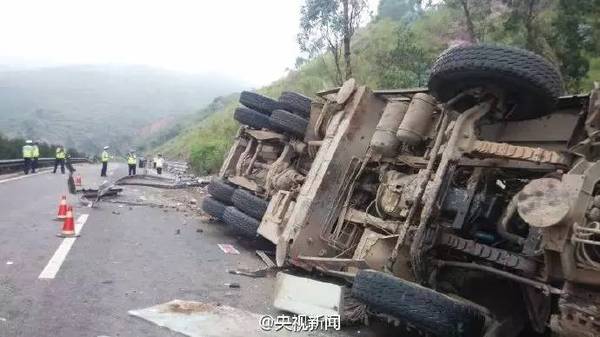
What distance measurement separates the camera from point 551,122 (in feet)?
14.0

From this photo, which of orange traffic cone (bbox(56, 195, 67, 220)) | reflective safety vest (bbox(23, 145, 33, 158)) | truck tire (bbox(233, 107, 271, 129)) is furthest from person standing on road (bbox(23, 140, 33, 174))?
truck tire (bbox(233, 107, 271, 129))

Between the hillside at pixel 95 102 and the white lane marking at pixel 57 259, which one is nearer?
the white lane marking at pixel 57 259

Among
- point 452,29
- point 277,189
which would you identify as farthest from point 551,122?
point 452,29

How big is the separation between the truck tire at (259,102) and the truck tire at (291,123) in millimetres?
931

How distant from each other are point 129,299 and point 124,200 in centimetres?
734

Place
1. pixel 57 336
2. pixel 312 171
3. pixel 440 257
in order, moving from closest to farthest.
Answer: pixel 57 336, pixel 440 257, pixel 312 171

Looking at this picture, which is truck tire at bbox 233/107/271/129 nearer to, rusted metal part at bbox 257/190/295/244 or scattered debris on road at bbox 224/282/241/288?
rusted metal part at bbox 257/190/295/244

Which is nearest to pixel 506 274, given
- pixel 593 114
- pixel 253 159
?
pixel 593 114

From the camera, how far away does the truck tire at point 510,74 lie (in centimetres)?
359

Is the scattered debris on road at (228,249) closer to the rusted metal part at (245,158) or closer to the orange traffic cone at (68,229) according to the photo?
the rusted metal part at (245,158)

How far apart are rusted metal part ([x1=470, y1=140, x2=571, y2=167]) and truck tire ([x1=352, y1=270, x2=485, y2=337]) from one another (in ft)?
3.36

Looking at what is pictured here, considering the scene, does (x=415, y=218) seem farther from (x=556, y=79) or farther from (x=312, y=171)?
(x=312, y=171)

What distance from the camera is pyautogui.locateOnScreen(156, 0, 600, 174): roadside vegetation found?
12.1 meters

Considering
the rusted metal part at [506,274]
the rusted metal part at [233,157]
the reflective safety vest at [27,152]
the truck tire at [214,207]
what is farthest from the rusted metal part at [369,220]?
the reflective safety vest at [27,152]
